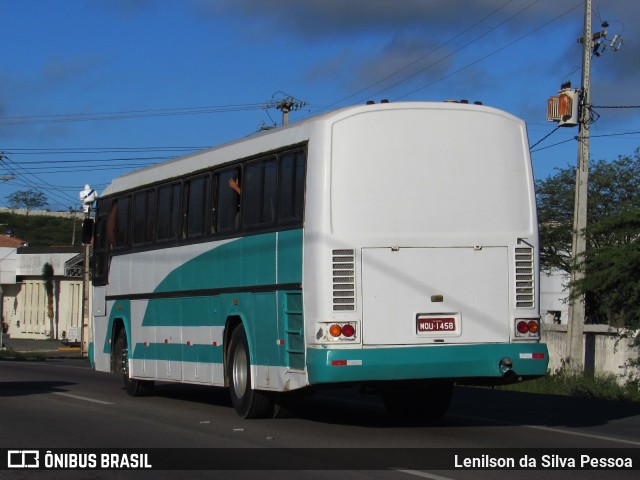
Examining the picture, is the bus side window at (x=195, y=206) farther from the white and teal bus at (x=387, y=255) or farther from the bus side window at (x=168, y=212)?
the white and teal bus at (x=387, y=255)

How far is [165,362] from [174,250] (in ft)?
6.11

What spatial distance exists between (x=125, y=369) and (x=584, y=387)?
10006 mm

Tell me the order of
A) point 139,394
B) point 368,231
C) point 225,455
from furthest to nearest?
point 139,394 < point 368,231 < point 225,455

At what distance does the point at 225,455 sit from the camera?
37.3 feet

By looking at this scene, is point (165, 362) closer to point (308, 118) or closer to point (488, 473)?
point (308, 118)

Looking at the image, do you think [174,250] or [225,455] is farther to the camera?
[174,250]

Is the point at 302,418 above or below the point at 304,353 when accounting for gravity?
below

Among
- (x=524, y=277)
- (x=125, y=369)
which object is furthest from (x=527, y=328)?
(x=125, y=369)

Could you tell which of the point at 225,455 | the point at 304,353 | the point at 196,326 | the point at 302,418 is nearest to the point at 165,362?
the point at 196,326

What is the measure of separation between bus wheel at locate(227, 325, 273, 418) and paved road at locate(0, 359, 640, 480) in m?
0.20

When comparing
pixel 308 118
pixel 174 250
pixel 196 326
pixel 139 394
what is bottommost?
pixel 139 394

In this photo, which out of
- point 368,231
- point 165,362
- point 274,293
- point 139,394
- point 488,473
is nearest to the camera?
point 488,473

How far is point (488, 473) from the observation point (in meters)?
10.2

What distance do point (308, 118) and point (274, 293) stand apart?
2.18m
